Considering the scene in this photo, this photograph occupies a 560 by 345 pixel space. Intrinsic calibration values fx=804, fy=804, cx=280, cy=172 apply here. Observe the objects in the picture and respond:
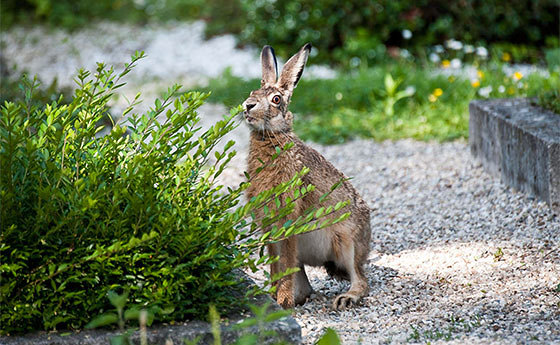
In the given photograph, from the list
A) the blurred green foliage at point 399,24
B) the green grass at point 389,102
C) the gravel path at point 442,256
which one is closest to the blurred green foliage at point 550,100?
the gravel path at point 442,256

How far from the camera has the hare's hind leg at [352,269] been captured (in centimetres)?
423

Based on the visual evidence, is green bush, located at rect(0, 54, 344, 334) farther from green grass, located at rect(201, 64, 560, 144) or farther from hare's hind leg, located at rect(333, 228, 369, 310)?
green grass, located at rect(201, 64, 560, 144)

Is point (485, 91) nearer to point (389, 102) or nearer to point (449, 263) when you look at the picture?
point (389, 102)

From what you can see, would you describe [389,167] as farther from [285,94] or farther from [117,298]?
[117,298]

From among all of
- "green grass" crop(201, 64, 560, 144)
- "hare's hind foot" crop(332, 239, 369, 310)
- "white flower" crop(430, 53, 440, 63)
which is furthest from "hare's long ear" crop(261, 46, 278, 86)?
"white flower" crop(430, 53, 440, 63)

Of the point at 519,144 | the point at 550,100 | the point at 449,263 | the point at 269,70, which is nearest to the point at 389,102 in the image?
the point at 550,100

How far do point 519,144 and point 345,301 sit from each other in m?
2.21

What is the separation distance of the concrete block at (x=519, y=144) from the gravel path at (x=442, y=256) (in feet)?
0.40

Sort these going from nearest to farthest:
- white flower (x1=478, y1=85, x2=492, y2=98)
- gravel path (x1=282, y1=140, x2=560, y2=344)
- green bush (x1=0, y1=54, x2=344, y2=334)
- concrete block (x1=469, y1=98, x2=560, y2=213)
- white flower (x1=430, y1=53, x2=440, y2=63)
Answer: green bush (x1=0, y1=54, x2=344, y2=334) < gravel path (x1=282, y1=140, x2=560, y2=344) < concrete block (x1=469, y1=98, x2=560, y2=213) < white flower (x1=478, y1=85, x2=492, y2=98) < white flower (x1=430, y1=53, x2=440, y2=63)

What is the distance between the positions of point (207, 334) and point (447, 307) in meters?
1.40

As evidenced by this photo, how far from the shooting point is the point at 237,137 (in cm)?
861

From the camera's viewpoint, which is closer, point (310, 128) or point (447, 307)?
point (447, 307)

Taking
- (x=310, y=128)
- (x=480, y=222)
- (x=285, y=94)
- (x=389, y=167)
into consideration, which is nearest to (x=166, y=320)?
(x=285, y=94)

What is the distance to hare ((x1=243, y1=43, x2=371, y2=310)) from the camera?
13.2 feet
